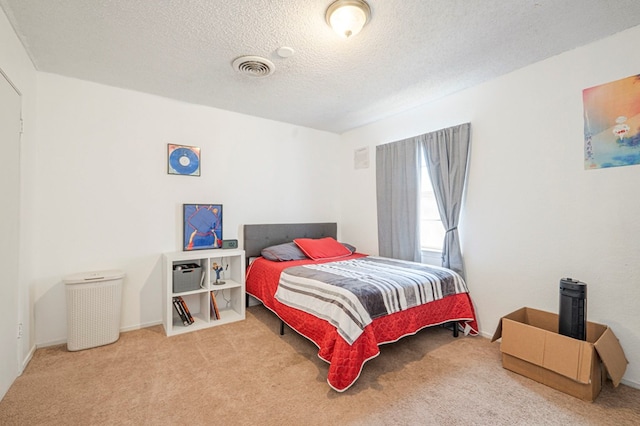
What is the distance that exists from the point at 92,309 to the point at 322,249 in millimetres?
2296

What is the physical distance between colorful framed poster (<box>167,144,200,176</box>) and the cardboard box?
329cm

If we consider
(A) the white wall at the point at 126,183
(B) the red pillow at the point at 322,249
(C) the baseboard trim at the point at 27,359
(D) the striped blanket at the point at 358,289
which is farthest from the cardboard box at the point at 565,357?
(C) the baseboard trim at the point at 27,359

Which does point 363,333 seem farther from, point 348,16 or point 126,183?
point 126,183

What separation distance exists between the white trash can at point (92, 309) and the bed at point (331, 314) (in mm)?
1302

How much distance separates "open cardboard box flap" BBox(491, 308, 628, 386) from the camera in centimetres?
171

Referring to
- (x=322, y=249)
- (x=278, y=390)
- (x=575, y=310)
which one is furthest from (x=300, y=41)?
(x=575, y=310)

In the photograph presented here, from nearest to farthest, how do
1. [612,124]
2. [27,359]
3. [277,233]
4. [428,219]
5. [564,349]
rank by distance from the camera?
[564,349]
[612,124]
[27,359]
[428,219]
[277,233]

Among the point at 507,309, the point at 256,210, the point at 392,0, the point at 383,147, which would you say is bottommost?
the point at 507,309

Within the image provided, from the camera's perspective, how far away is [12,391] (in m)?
1.80

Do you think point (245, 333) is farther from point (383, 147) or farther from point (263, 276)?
point (383, 147)

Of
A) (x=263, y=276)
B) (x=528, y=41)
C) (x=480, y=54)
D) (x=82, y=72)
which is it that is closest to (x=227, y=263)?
(x=263, y=276)

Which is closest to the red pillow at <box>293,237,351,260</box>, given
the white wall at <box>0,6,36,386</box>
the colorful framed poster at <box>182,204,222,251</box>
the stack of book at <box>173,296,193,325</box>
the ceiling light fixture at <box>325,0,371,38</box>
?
the colorful framed poster at <box>182,204,222,251</box>

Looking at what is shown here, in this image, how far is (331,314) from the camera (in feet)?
6.53

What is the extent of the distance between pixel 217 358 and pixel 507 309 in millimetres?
2532
